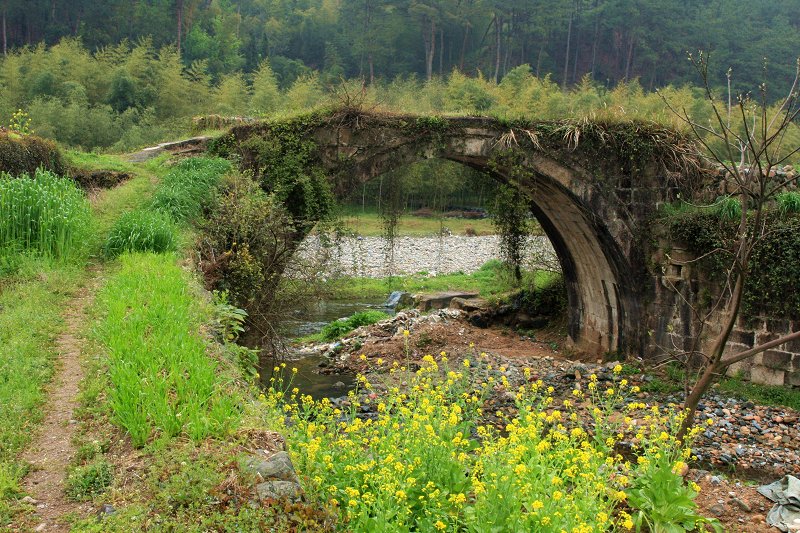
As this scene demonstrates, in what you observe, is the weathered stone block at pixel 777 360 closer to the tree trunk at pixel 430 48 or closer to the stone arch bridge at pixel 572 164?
the stone arch bridge at pixel 572 164

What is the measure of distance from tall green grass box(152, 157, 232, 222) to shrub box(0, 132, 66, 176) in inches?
67.4

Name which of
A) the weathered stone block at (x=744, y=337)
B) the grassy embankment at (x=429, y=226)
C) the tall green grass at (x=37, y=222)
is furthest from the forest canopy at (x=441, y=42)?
the tall green grass at (x=37, y=222)

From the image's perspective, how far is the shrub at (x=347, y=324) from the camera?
17906 millimetres

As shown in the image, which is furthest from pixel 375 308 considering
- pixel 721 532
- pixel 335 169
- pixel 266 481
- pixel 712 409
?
pixel 266 481

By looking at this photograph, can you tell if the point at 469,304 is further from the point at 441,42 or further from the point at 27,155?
the point at 441,42

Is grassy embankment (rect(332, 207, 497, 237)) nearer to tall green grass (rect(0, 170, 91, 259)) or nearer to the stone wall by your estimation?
the stone wall

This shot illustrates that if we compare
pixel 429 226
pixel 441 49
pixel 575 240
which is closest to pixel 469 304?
pixel 575 240

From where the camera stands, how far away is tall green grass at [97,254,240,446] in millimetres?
4363

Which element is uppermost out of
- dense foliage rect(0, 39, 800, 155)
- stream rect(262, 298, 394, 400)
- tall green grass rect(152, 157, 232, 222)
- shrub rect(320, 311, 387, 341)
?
dense foliage rect(0, 39, 800, 155)

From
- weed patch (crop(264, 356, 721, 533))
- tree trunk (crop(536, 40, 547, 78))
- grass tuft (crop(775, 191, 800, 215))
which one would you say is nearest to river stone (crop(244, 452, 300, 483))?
weed patch (crop(264, 356, 721, 533))

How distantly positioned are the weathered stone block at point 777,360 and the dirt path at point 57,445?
10894 millimetres

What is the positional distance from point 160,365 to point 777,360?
1082 cm

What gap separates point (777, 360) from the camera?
12156 mm

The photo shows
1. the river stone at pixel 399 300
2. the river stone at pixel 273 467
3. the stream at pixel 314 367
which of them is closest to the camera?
the river stone at pixel 273 467
